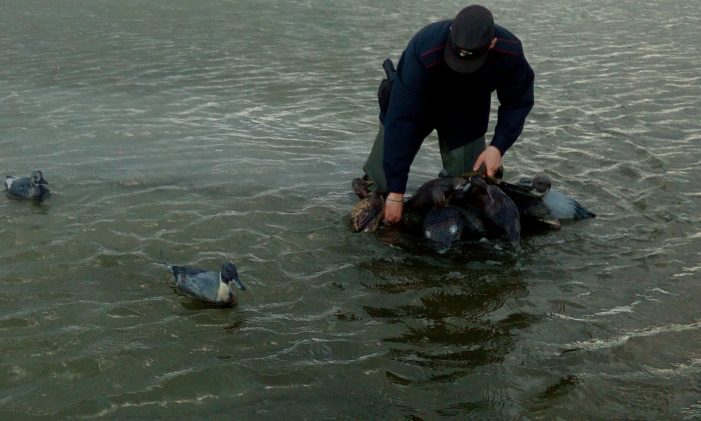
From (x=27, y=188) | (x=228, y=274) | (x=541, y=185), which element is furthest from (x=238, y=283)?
(x=541, y=185)

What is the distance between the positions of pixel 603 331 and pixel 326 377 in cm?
232

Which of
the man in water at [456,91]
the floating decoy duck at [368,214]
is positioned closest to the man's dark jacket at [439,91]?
the man in water at [456,91]

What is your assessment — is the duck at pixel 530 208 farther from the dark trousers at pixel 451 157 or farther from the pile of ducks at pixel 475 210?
the dark trousers at pixel 451 157

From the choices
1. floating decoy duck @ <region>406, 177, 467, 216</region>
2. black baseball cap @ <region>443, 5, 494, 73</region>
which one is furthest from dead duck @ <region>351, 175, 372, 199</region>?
black baseball cap @ <region>443, 5, 494, 73</region>

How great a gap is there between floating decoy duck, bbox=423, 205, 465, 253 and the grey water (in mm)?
190

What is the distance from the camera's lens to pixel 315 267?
6.73m

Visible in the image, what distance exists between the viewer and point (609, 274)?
21.4ft

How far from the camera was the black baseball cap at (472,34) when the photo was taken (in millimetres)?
5777

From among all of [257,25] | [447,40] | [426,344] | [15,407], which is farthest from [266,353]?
[257,25]

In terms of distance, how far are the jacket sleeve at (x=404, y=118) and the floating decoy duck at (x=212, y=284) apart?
1991 mm

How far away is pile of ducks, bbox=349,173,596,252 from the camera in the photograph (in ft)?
23.3

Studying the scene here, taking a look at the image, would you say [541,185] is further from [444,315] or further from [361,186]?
[444,315]

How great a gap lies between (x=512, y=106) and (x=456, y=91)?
0.58m

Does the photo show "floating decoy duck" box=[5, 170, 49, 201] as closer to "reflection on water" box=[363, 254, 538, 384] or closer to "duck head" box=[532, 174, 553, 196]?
"reflection on water" box=[363, 254, 538, 384]
